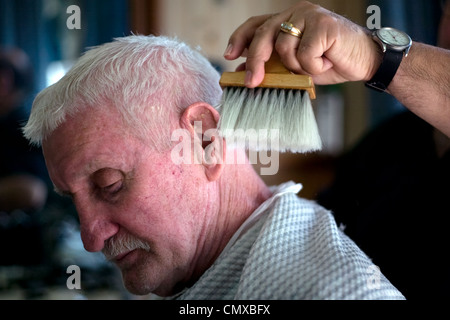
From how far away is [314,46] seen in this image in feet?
2.35

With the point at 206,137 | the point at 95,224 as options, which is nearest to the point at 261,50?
the point at 206,137

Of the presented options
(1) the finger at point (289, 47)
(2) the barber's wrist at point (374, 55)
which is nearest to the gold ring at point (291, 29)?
(1) the finger at point (289, 47)

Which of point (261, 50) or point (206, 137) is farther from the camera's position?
point (206, 137)

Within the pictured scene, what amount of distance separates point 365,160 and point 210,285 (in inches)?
28.4

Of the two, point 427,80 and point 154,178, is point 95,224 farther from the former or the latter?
point 427,80

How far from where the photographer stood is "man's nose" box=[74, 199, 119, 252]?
84cm

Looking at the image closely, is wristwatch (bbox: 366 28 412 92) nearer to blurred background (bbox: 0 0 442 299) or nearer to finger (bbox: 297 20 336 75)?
finger (bbox: 297 20 336 75)

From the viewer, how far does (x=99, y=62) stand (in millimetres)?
841

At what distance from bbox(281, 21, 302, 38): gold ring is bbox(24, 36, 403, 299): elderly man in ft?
0.69

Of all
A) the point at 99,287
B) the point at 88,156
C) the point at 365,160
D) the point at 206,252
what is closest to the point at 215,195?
the point at 206,252

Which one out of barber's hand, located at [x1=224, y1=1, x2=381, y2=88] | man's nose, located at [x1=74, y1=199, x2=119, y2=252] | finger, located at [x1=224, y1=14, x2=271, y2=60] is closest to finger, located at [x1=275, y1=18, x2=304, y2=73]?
barber's hand, located at [x1=224, y1=1, x2=381, y2=88]

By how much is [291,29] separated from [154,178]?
367mm

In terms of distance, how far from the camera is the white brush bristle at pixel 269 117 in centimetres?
78
